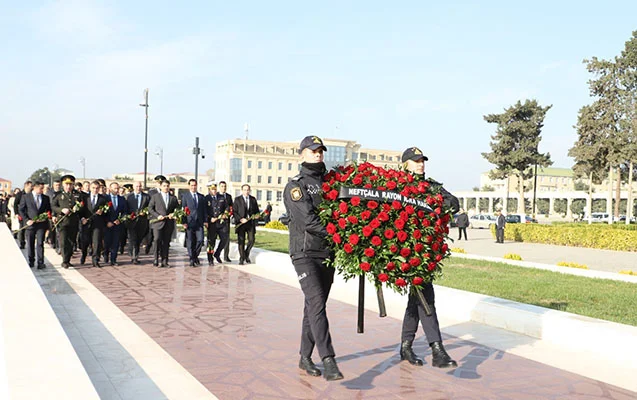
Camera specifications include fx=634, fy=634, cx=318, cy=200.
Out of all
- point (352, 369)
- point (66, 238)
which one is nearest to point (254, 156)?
point (66, 238)

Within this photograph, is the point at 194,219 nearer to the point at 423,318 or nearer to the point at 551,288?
the point at 551,288

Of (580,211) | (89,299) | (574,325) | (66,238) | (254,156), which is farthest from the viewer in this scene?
(254,156)

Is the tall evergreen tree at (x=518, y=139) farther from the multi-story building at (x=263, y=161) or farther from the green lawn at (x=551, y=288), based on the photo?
the multi-story building at (x=263, y=161)

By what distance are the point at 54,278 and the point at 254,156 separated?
11180 cm

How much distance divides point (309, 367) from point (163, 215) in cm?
866

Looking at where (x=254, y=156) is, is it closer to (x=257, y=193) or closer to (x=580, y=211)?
(x=257, y=193)

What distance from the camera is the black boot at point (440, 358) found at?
5.54 metres

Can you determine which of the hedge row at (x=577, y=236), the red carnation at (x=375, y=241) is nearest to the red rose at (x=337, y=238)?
the red carnation at (x=375, y=241)

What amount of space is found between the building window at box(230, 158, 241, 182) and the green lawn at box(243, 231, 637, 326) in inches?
4267

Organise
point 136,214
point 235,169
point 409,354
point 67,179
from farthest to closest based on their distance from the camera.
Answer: point 235,169 → point 136,214 → point 67,179 → point 409,354

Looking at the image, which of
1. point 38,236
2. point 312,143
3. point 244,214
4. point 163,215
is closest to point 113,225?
point 163,215

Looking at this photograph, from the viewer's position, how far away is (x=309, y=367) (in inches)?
210

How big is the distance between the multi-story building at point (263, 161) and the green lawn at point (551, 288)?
348ft

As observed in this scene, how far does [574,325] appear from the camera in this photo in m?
6.65
